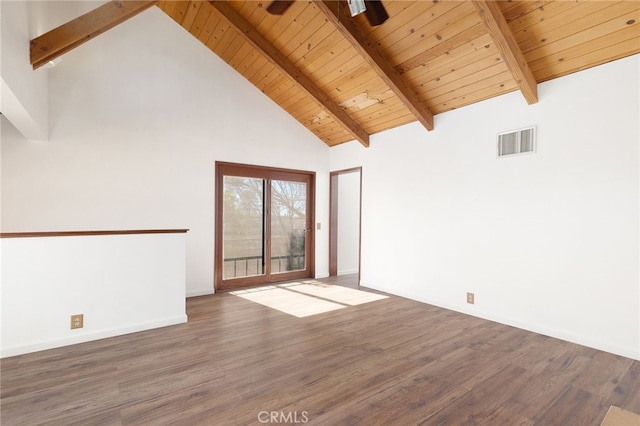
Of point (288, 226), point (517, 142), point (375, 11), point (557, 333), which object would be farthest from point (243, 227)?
point (557, 333)

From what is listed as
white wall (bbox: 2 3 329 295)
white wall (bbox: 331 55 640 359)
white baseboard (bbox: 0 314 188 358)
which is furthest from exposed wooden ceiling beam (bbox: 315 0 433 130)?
white baseboard (bbox: 0 314 188 358)

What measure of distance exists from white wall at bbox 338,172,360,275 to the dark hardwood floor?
126 inches

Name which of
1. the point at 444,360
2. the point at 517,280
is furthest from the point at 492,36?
the point at 444,360

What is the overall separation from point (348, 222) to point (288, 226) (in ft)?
5.29

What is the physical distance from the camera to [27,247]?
2.69m

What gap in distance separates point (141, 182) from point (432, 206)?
407 cm

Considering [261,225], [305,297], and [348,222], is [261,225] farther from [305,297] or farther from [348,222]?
[348,222]

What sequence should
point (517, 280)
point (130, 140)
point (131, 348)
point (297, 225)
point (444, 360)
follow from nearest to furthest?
point (444, 360), point (131, 348), point (517, 280), point (130, 140), point (297, 225)

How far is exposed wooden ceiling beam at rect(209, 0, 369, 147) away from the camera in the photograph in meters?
3.80

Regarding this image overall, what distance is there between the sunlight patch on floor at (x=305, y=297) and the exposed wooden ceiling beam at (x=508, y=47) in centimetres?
319

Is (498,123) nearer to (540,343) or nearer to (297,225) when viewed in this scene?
(540,343)

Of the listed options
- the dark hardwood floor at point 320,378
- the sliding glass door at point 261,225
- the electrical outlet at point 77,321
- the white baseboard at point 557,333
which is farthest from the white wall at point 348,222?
the electrical outlet at point 77,321

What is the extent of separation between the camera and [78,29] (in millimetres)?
2705

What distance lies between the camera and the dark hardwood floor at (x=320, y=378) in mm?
1900
